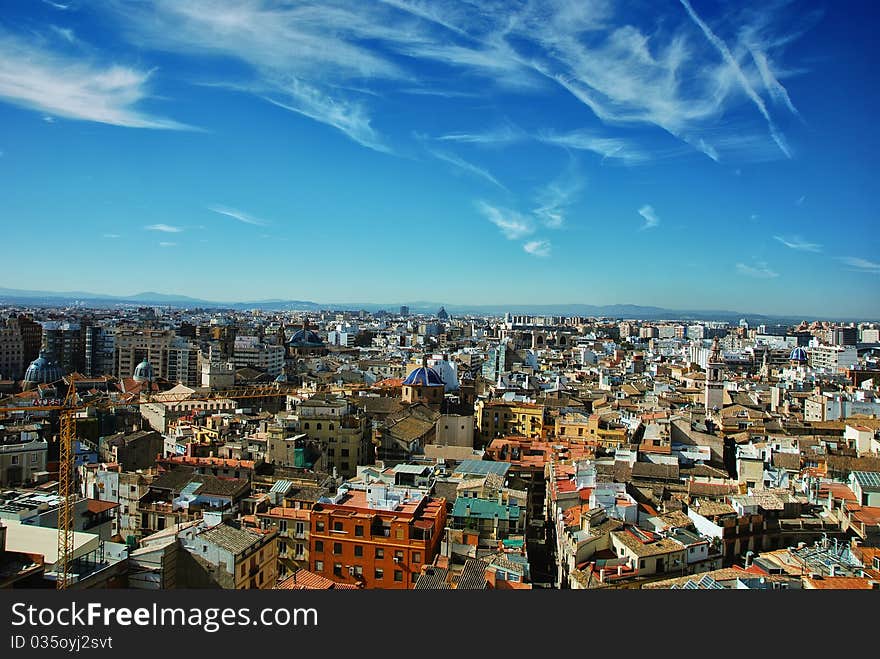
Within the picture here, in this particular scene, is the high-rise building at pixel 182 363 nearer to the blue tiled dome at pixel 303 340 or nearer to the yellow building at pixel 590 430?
the blue tiled dome at pixel 303 340

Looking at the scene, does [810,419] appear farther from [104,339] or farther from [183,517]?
[104,339]

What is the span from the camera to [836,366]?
84.1 ft

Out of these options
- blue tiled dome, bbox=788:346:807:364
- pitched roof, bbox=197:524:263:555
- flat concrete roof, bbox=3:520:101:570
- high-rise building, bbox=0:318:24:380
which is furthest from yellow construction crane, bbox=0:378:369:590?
blue tiled dome, bbox=788:346:807:364

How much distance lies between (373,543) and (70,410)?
312 centimetres

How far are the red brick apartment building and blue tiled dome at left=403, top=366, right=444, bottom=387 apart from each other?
7813 millimetres

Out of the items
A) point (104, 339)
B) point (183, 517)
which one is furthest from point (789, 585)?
point (104, 339)

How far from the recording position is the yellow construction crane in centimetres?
466

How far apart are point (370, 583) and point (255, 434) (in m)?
4.62

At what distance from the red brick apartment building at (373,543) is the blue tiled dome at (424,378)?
25.6 feet

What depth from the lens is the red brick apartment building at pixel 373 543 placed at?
616cm

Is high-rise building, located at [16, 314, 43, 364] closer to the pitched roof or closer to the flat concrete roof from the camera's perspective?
the flat concrete roof

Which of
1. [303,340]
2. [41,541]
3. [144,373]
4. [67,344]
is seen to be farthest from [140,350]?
[41,541]

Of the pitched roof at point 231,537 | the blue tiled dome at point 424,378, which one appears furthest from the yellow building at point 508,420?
the pitched roof at point 231,537

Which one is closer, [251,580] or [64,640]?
Result: [64,640]
